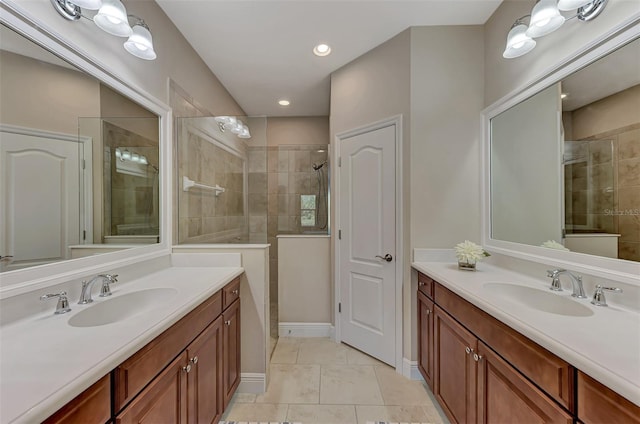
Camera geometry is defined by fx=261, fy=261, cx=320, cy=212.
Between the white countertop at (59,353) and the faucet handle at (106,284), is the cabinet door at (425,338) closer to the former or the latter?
the white countertop at (59,353)

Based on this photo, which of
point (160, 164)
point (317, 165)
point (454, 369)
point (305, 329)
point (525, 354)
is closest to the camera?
point (525, 354)

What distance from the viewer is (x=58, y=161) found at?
1.16 m

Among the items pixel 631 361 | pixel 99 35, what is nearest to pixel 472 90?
pixel 631 361

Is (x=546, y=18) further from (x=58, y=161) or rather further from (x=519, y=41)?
(x=58, y=161)

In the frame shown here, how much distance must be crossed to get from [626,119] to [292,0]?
6.41ft

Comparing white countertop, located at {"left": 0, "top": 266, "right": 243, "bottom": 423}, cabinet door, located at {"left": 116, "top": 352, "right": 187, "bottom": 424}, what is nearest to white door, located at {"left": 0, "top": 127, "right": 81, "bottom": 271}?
white countertop, located at {"left": 0, "top": 266, "right": 243, "bottom": 423}

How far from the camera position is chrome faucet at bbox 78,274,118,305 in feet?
3.83

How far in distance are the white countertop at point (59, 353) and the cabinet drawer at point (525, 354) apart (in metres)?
1.32

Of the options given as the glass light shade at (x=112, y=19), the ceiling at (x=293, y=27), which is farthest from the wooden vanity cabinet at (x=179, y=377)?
the ceiling at (x=293, y=27)

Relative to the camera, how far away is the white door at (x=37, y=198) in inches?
38.3

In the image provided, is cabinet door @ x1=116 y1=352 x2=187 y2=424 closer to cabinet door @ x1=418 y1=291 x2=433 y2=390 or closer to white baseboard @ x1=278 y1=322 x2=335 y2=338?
cabinet door @ x1=418 y1=291 x2=433 y2=390

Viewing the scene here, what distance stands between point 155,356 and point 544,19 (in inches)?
94.7

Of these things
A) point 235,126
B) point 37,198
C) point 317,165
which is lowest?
point 37,198

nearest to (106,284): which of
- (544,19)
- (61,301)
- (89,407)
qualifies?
(61,301)
